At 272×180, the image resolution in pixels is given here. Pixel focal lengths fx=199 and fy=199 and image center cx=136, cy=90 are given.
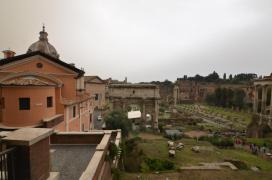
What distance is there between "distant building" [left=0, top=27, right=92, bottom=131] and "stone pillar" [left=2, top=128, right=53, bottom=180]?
8.29 m

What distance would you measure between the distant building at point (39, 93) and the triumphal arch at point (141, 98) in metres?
16.4

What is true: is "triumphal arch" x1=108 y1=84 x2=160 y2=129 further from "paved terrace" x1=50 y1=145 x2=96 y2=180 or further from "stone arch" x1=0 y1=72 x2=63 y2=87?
"paved terrace" x1=50 y1=145 x2=96 y2=180

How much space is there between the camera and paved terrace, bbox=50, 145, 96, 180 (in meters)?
6.67

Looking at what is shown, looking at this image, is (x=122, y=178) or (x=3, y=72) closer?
(x=122, y=178)

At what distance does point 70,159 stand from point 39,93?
5.40 m

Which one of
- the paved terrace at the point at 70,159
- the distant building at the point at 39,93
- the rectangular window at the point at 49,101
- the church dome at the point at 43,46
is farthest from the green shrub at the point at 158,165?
the church dome at the point at 43,46

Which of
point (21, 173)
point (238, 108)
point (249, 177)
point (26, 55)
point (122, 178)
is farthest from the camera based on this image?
point (238, 108)

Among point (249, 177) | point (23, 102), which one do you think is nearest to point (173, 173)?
point (249, 177)

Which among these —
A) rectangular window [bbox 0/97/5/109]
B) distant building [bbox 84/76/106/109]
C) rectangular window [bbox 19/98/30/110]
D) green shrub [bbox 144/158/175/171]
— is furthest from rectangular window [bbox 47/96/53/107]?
distant building [bbox 84/76/106/109]

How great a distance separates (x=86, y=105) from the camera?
2008 centimetres

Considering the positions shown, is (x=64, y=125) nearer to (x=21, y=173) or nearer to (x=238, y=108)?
(x=21, y=173)

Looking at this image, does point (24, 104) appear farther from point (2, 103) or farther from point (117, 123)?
point (117, 123)

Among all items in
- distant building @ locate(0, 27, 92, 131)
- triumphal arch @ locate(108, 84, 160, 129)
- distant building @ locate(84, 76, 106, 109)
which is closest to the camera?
distant building @ locate(0, 27, 92, 131)

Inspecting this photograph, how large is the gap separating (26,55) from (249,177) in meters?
16.6
